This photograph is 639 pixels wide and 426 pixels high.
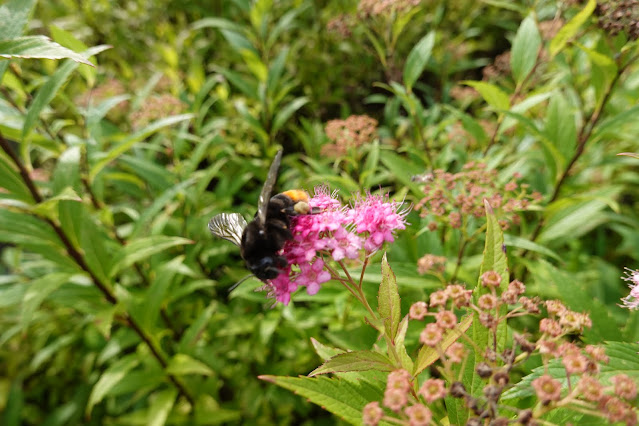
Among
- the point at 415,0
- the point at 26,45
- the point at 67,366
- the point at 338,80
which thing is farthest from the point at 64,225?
the point at 338,80

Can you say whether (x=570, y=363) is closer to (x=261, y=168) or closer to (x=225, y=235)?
(x=225, y=235)

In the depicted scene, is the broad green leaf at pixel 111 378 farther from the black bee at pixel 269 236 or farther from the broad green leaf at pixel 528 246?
the broad green leaf at pixel 528 246

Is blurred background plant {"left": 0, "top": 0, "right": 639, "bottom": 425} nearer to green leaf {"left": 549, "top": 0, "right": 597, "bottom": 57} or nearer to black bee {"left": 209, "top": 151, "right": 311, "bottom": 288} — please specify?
green leaf {"left": 549, "top": 0, "right": 597, "bottom": 57}

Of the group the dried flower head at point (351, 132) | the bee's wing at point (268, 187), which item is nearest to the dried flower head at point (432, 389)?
the bee's wing at point (268, 187)

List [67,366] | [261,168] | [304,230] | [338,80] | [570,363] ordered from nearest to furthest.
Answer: [570,363] < [304,230] < [261,168] < [67,366] < [338,80]

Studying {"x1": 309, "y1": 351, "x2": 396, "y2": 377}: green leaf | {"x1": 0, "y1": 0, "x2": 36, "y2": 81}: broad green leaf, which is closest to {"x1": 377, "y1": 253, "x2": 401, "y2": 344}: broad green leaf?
{"x1": 309, "y1": 351, "x2": 396, "y2": 377}: green leaf

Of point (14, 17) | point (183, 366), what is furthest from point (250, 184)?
point (14, 17)
